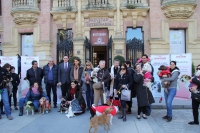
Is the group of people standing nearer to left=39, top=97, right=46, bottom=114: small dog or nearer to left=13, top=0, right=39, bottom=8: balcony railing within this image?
left=39, top=97, right=46, bottom=114: small dog

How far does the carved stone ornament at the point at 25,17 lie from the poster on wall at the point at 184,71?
10623mm

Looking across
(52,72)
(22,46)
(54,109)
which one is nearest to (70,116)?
(54,109)

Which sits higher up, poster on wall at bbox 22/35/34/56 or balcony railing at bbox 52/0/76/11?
balcony railing at bbox 52/0/76/11

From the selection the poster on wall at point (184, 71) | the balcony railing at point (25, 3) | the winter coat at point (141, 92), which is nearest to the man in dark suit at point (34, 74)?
the winter coat at point (141, 92)

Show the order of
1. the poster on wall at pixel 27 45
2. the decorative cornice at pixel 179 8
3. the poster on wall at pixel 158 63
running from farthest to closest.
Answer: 1. the poster on wall at pixel 27 45
2. the decorative cornice at pixel 179 8
3. the poster on wall at pixel 158 63

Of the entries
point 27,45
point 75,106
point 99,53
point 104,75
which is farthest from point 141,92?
point 27,45

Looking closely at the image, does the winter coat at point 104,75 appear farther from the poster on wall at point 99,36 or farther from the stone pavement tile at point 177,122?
the poster on wall at point 99,36

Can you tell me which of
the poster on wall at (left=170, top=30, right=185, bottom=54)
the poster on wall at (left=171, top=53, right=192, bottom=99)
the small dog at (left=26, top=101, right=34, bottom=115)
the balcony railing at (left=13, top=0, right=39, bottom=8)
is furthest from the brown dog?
the balcony railing at (left=13, top=0, right=39, bottom=8)

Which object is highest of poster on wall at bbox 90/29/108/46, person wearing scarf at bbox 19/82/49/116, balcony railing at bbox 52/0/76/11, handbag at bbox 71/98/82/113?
balcony railing at bbox 52/0/76/11

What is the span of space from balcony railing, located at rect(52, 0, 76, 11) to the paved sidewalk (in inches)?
386

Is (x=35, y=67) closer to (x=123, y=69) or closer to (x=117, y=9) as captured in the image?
(x=123, y=69)

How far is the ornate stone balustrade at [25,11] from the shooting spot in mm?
14734

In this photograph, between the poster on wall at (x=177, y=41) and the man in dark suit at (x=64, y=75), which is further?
the poster on wall at (x=177, y=41)

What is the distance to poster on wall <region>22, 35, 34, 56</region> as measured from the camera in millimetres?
15828
